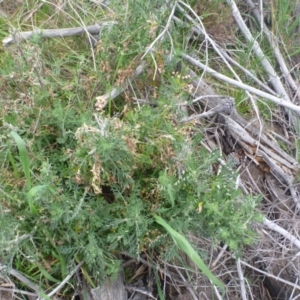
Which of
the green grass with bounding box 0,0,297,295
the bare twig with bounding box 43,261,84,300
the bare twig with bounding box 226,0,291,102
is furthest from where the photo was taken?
the bare twig with bounding box 226,0,291,102

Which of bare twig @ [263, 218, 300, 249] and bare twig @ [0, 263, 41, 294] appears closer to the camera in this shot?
bare twig @ [0, 263, 41, 294]

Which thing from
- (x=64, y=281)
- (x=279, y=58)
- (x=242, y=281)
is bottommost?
(x=242, y=281)

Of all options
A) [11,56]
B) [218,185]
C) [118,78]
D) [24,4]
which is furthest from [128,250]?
[24,4]

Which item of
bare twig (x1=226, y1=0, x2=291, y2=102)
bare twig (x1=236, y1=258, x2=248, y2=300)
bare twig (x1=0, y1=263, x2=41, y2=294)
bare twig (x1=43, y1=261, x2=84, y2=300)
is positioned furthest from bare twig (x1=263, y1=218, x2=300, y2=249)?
Answer: bare twig (x1=0, y1=263, x2=41, y2=294)

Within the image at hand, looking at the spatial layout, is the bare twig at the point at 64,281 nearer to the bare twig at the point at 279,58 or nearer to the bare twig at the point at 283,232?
the bare twig at the point at 283,232

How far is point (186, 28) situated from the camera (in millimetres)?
2510

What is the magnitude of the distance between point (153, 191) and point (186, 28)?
1006 millimetres

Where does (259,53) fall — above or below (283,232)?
above

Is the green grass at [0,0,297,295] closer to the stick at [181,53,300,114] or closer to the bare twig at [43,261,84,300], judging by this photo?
the bare twig at [43,261,84,300]

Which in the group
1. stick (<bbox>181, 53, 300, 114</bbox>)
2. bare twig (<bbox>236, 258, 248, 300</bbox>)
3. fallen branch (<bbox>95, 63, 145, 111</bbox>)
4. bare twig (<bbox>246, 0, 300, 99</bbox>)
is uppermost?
fallen branch (<bbox>95, 63, 145, 111</bbox>)

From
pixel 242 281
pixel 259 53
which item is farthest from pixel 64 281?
pixel 259 53

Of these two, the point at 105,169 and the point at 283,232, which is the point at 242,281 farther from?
the point at 105,169

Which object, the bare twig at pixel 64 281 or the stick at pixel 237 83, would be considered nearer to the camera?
the bare twig at pixel 64 281

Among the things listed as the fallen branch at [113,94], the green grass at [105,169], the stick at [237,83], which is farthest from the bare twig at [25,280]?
the stick at [237,83]
